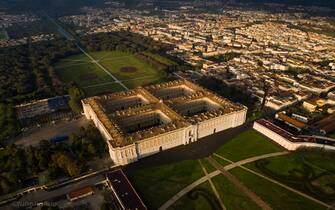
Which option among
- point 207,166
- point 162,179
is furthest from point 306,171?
point 162,179

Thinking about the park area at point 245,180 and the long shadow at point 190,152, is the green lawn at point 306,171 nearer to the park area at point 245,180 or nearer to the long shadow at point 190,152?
the park area at point 245,180

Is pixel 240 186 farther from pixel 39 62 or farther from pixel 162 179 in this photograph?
pixel 39 62

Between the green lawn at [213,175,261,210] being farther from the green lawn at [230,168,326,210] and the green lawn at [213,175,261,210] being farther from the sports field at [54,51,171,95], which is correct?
the sports field at [54,51,171,95]

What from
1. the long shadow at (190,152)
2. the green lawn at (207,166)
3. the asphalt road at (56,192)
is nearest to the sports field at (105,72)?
the long shadow at (190,152)

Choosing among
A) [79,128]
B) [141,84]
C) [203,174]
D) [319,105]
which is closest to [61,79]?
[141,84]

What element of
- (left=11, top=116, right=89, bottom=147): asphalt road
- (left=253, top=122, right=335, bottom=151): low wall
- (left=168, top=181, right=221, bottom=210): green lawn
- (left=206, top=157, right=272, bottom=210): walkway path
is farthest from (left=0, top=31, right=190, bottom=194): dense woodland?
(left=253, top=122, right=335, bottom=151): low wall
